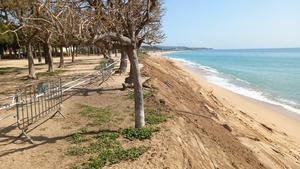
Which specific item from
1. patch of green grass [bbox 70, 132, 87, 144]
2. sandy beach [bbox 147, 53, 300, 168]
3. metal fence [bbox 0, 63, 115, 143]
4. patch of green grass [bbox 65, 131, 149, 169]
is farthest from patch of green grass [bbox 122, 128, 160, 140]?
sandy beach [bbox 147, 53, 300, 168]

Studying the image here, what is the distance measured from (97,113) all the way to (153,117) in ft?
7.24

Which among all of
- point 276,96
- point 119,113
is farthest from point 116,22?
point 276,96

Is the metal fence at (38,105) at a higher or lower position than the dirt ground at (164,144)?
higher

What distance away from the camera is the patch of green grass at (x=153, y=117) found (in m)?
11.2

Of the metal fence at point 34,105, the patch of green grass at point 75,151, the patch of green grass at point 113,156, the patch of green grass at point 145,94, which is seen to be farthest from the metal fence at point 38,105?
the patch of green grass at point 113,156

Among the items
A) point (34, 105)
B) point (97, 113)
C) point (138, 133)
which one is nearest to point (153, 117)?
point (138, 133)

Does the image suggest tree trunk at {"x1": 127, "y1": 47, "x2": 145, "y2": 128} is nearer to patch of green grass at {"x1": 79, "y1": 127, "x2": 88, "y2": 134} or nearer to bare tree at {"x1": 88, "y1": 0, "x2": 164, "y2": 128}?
bare tree at {"x1": 88, "y1": 0, "x2": 164, "y2": 128}

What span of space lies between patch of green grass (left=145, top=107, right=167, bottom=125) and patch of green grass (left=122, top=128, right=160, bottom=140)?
89cm

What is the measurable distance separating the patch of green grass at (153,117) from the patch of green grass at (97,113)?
123 centimetres

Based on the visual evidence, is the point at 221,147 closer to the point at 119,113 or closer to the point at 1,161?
the point at 119,113

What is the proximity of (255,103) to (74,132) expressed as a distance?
682 inches

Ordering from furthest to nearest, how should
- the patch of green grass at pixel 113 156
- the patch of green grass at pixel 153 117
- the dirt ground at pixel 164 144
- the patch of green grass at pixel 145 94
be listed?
the patch of green grass at pixel 145 94 < the patch of green grass at pixel 153 117 < the dirt ground at pixel 164 144 < the patch of green grass at pixel 113 156

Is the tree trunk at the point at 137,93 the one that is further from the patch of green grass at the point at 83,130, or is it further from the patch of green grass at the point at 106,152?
the patch of green grass at the point at 83,130

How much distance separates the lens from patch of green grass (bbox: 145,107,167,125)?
11172 millimetres
